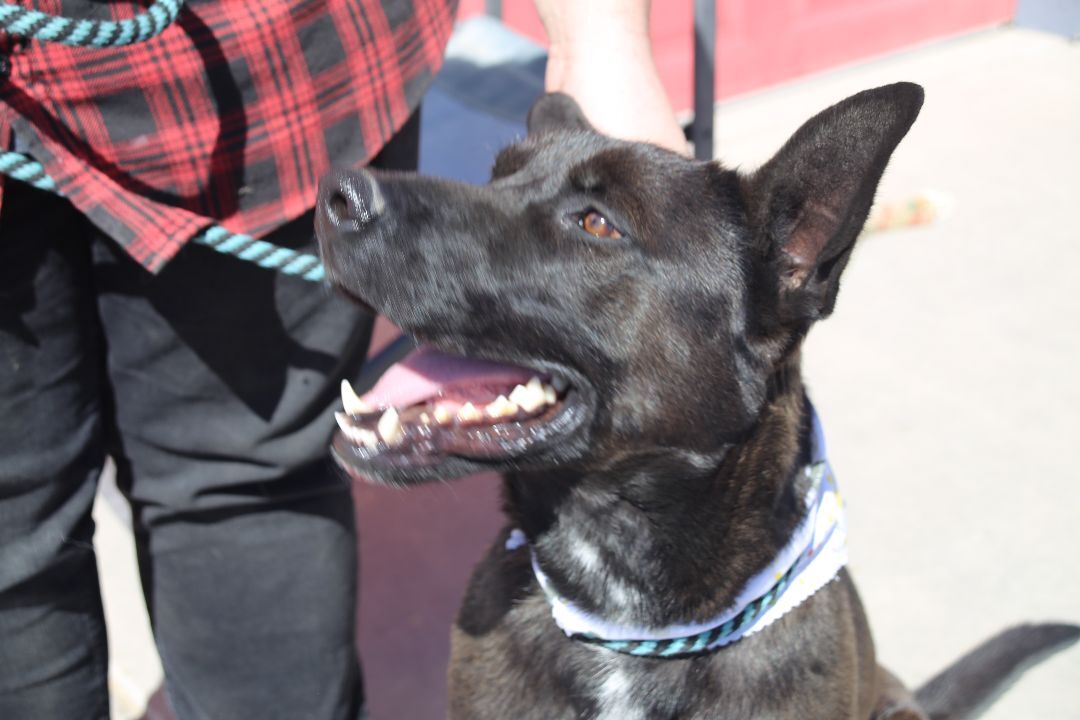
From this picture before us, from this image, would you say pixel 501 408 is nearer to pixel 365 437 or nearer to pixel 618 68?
pixel 365 437

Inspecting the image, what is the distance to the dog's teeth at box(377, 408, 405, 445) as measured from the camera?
1546 mm

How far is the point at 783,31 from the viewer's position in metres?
6.55

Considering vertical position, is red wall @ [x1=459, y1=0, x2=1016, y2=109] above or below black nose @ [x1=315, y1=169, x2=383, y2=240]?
below

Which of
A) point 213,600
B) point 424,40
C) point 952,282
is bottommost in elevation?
point 952,282

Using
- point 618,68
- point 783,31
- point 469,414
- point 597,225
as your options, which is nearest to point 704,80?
point 618,68

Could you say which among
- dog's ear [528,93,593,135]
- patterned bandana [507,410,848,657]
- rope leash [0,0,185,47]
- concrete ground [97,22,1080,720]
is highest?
rope leash [0,0,185,47]

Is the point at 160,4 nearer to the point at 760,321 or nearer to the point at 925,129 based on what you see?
the point at 760,321

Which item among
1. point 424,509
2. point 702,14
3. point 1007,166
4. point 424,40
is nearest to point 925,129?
point 1007,166

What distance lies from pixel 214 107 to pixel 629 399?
0.78 metres

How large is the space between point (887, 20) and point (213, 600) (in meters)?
6.35

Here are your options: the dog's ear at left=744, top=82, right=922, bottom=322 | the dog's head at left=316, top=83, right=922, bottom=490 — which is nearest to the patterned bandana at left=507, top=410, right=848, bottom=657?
the dog's head at left=316, top=83, right=922, bottom=490

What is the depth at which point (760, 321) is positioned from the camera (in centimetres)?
169

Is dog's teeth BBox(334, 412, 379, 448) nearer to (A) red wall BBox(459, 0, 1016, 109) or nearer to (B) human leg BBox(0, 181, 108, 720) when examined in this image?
(B) human leg BBox(0, 181, 108, 720)

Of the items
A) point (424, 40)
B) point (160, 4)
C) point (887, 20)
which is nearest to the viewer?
point (160, 4)
